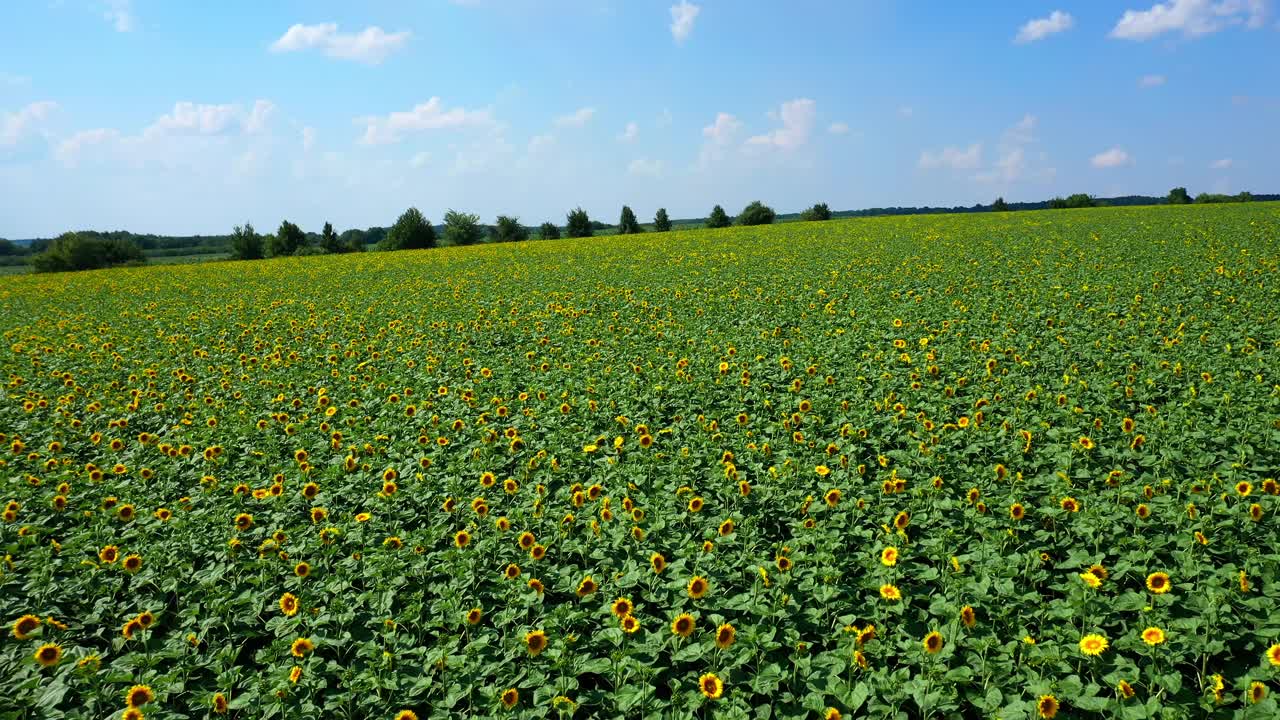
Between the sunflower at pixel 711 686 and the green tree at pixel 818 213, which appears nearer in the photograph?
the sunflower at pixel 711 686

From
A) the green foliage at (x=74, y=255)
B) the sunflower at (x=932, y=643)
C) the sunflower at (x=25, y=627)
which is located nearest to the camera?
the sunflower at (x=932, y=643)

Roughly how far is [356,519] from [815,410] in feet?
14.8

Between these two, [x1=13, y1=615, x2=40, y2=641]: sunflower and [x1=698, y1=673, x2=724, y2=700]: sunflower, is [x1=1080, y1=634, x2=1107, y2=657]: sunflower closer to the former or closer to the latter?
[x1=698, y1=673, x2=724, y2=700]: sunflower

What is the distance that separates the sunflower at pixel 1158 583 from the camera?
3.20 metres

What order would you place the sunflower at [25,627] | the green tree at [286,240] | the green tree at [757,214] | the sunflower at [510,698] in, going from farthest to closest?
the green tree at [757,214]
the green tree at [286,240]
the sunflower at [25,627]
the sunflower at [510,698]

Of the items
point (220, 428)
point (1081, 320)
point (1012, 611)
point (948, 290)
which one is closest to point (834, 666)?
point (1012, 611)

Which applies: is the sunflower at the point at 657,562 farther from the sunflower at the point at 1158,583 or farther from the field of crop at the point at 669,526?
the sunflower at the point at 1158,583

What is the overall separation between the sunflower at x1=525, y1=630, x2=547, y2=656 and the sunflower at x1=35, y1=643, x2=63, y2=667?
8.00ft

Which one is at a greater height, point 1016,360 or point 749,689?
point 1016,360

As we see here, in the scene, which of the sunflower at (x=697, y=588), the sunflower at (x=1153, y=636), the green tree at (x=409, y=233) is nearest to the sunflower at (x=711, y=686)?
the sunflower at (x=697, y=588)

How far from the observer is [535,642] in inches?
126

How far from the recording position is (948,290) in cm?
1367

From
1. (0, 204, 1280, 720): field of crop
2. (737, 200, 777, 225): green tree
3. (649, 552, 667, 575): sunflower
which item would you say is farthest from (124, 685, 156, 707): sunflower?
(737, 200, 777, 225): green tree

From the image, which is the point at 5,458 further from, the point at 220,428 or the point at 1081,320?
the point at 1081,320
